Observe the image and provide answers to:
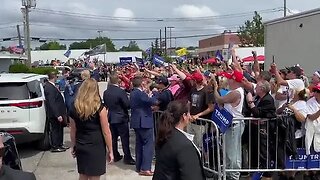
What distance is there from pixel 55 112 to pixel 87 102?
14.6 feet

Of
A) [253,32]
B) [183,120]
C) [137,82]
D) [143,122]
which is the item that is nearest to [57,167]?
[143,122]

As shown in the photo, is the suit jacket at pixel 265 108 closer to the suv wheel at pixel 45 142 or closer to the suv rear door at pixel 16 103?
the suv rear door at pixel 16 103

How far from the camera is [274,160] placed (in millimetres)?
6832

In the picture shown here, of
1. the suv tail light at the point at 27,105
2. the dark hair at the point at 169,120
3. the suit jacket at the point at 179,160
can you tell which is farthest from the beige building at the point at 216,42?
the suit jacket at the point at 179,160

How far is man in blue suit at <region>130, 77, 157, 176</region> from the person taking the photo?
306 inches

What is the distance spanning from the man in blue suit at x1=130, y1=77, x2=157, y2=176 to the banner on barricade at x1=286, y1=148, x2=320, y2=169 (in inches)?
93.8

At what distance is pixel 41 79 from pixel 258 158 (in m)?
5.93

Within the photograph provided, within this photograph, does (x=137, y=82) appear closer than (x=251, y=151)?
No

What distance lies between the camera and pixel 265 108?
6.79m

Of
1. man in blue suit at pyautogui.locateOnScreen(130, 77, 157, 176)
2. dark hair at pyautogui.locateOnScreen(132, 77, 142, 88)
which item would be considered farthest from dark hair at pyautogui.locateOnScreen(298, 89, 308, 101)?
dark hair at pyautogui.locateOnScreen(132, 77, 142, 88)

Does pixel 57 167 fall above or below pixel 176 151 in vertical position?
below

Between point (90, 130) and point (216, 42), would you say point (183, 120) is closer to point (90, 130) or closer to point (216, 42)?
point (90, 130)

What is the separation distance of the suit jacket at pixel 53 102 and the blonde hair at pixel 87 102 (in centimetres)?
437

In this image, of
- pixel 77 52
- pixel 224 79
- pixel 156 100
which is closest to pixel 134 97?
pixel 156 100
